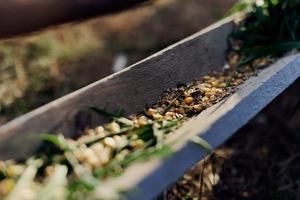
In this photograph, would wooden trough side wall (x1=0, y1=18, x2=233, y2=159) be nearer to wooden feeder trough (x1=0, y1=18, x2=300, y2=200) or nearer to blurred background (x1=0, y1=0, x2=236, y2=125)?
wooden feeder trough (x1=0, y1=18, x2=300, y2=200)

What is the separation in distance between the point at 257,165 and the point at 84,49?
7.57 feet

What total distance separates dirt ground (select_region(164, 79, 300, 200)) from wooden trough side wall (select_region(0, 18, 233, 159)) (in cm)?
41

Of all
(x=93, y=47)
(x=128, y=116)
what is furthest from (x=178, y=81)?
(x=93, y=47)

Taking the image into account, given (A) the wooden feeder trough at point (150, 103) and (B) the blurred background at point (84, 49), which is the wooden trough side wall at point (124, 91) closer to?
(A) the wooden feeder trough at point (150, 103)

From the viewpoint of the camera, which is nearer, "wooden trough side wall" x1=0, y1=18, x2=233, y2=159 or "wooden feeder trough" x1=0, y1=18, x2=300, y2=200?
"wooden feeder trough" x1=0, y1=18, x2=300, y2=200

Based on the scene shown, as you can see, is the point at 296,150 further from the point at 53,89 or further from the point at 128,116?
the point at 53,89

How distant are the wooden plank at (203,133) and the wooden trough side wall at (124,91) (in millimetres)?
285

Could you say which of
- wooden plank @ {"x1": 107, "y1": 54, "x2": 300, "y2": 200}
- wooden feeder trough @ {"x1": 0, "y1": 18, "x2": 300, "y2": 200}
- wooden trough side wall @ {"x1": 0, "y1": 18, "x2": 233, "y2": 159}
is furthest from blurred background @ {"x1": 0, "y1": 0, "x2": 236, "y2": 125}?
wooden plank @ {"x1": 107, "y1": 54, "x2": 300, "y2": 200}

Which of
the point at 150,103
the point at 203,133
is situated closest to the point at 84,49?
the point at 150,103

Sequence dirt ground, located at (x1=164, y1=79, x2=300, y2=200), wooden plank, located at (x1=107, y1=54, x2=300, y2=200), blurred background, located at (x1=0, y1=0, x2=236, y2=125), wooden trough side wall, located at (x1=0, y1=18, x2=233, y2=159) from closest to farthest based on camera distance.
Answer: wooden plank, located at (x1=107, y1=54, x2=300, y2=200)
wooden trough side wall, located at (x1=0, y1=18, x2=233, y2=159)
dirt ground, located at (x1=164, y1=79, x2=300, y2=200)
blurred background, located at (x1=0, y1=0, x2=236, y2=125)

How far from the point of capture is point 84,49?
15.3ft

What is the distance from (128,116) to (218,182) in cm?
91

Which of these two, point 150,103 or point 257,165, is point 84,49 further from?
point 150,103

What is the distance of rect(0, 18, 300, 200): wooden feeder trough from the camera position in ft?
4.16
